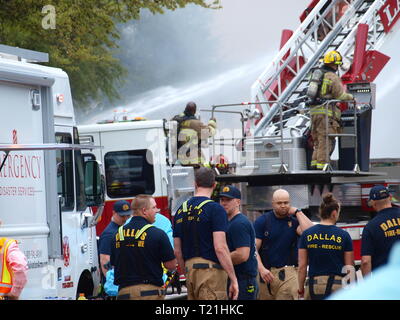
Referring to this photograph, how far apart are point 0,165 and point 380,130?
9.28m

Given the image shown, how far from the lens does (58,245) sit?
704 cm

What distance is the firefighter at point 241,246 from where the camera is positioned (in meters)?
6.54

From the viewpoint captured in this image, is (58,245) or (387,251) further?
(58,245)

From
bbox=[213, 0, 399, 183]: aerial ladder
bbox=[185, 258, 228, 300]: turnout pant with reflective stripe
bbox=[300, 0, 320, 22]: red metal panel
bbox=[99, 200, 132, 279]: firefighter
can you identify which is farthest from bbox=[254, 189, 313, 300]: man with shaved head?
bbox=[300, 0, 320, 22]: red metal panel

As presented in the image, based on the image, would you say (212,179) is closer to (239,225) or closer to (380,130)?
(239,225)

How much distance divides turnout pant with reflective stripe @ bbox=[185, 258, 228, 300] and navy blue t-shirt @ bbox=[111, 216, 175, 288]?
22 centimetres

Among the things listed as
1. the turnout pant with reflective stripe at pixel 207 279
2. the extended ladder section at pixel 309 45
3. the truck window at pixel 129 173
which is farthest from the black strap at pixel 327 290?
the extended ladder section at pixel 309 45

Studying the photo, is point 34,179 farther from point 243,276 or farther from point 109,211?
point 109,211

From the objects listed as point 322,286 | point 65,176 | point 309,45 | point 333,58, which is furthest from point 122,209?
point 309,45

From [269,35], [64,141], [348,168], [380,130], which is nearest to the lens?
[64,141]

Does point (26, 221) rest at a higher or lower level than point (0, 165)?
lower

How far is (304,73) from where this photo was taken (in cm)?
1325

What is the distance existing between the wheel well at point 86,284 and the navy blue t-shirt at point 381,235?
10.4ft
